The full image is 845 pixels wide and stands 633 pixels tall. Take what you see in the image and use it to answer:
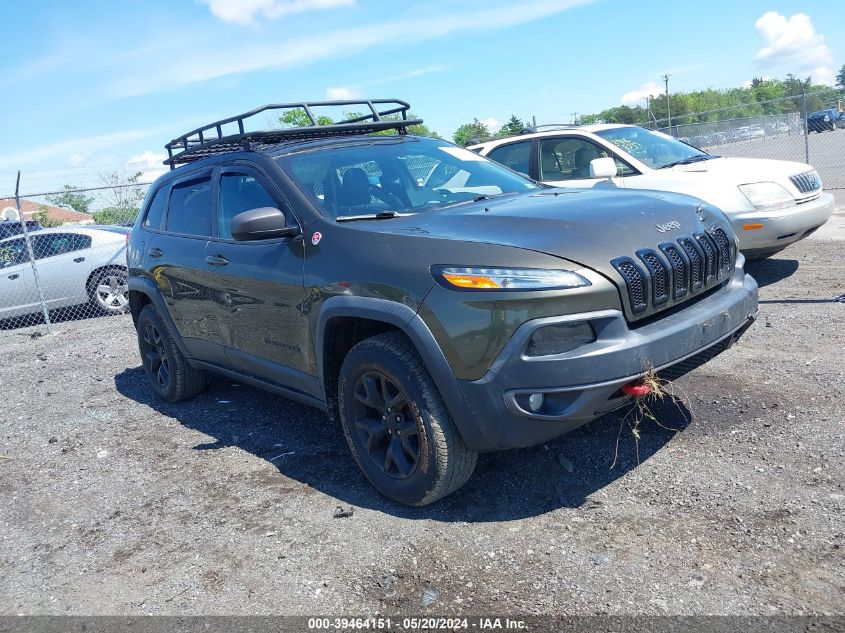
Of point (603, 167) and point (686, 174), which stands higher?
point (603, 167)

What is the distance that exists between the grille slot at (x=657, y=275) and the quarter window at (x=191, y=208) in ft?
9.61

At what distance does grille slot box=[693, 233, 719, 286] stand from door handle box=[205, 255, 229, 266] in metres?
2.75

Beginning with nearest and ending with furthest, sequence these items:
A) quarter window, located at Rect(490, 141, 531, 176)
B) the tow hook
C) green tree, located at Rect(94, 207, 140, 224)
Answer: the tow hook
quarter window, located at Rect(490, 141, 531, 176)
green tree, located at Rect(94, 207, 140, 224)

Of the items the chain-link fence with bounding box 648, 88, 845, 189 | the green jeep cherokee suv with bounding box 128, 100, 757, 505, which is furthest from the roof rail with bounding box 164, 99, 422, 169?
the chain-link fence with bounding box 648, 88, 845, 189

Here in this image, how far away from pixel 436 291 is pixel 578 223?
753mm

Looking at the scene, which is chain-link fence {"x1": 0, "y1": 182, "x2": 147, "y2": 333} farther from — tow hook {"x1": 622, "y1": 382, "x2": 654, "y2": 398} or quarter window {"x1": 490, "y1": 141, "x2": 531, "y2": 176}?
tow hook {"x1": 622, "y1": 382, "x2": 654, "y2": 398}

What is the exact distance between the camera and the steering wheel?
4245mm

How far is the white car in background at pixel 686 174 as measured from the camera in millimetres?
7156

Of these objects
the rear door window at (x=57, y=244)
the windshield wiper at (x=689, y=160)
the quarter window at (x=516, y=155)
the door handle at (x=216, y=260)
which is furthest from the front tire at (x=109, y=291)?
the windshield wiper at (x=689, y=160)

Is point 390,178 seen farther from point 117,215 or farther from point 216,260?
point 117,215

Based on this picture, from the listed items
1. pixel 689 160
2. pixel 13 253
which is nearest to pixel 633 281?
pixel 689 160

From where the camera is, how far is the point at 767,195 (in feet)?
23.7

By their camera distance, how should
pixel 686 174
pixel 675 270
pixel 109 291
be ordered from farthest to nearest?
pixel 109 291
pixel 686 174
pixel 675 270

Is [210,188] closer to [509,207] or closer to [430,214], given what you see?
[430,214]
